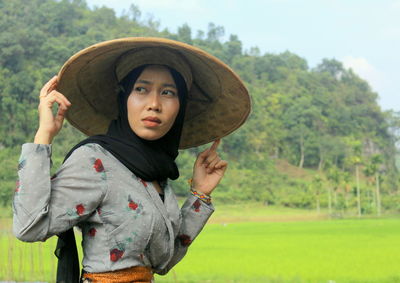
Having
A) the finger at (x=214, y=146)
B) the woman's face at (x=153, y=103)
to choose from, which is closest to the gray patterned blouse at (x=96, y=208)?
the woman's face at (x=153, y=103)

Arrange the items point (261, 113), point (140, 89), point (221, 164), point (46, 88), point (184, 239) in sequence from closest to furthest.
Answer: point (46, 88)
point (140, 89)
point (184, 239)
point (221, 164)
point (261, 113)

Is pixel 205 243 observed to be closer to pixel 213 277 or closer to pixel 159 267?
pixel 213 277

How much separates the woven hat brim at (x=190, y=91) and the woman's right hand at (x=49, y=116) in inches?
5.1

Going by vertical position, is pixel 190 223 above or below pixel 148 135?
below

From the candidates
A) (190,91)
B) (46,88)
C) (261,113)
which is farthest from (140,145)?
(261,113)

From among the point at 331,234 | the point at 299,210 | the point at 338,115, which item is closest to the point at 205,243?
the point at 331,234

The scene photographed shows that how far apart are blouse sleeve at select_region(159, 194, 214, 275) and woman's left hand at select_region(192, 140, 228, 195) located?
5 centimetres

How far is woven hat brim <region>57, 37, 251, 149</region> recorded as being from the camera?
126 centimetres

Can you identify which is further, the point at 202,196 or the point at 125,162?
the point at 202,196

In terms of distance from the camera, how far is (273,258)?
1019 centimetres

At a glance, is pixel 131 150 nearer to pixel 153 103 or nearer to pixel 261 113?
pixel 153 103

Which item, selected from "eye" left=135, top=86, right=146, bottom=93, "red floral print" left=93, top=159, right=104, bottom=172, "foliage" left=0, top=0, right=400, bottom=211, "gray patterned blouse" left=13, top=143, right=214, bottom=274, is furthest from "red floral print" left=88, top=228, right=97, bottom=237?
"foliage" left=0, top=0, right=400, bottom=211

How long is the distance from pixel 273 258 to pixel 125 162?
9462 millimetres

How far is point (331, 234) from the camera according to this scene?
15.6 metres
